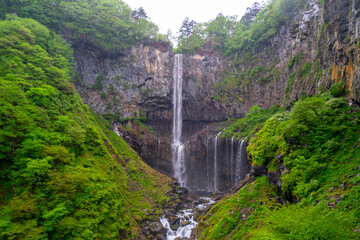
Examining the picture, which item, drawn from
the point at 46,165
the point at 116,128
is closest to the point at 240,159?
the point at 116,128

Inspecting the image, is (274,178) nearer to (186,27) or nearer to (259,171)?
(259,171)

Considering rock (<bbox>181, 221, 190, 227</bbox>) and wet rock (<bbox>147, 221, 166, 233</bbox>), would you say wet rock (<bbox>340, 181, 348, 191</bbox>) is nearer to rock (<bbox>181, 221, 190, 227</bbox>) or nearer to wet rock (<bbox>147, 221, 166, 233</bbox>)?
rock (<bbox>181, 221, 190, 227</bbox>)

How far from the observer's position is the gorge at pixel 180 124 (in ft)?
32.0

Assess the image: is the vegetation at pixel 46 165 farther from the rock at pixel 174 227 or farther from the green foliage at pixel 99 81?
the green foliage at pixel 99 81

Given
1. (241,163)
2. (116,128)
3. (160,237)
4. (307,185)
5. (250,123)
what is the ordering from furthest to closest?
(116,128) < (250,123) < (241,163) < (160,237) < (307,185)

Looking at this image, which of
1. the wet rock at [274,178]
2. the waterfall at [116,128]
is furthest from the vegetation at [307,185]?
the waterfall at [116,128]

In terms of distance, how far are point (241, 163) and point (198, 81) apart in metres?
18.9

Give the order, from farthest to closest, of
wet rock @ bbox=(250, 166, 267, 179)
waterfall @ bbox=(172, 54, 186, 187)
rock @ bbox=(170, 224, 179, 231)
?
waterfall @ bbox=(172, 54, 186, 187) < rock @ bbox=(170, 224, 179, 231) < wet rock @ bbox=(250, 166, 267, 179)

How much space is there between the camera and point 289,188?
1018 cm

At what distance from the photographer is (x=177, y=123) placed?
3772 centimetres

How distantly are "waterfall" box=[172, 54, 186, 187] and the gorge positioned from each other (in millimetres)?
208

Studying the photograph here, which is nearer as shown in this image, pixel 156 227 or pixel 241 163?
pixel 156 227

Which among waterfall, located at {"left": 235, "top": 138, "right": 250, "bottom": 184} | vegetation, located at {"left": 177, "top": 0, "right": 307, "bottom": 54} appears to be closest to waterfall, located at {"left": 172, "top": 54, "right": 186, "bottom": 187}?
vegetation, located at {"left": 177, "top": 0, "right": 307, "bottom": 54}

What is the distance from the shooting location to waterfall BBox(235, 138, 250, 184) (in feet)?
82.3
